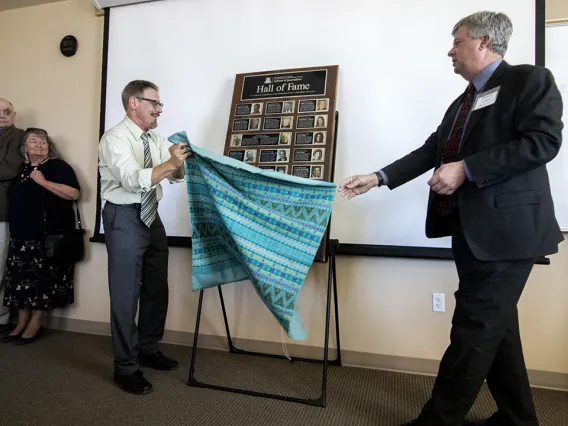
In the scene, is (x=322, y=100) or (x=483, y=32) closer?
(x=483, y=32)

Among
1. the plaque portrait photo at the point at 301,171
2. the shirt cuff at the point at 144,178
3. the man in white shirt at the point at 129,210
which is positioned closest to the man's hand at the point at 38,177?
the man in white shirt at the point at 129,210

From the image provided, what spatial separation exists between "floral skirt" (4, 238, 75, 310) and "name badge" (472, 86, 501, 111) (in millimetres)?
2782

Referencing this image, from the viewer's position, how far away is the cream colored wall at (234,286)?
218 cm

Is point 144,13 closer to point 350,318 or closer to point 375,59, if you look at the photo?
point 375,59

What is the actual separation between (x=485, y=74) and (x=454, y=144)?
11.0 inches

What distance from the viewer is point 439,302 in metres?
2.29

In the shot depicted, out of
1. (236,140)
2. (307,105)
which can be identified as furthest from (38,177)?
(307,105)

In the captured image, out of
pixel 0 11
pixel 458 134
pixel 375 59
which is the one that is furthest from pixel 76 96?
pixel 458 134

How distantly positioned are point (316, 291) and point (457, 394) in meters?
1.14

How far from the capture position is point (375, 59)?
2375mm

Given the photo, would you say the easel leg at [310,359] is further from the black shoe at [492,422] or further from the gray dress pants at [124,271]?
the black shoe at [492,422]

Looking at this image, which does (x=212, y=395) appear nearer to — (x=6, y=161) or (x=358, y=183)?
(x=358, y=183)

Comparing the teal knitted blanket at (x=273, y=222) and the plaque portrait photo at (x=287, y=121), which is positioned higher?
the plaque portrait photo at (x=287, y=121)

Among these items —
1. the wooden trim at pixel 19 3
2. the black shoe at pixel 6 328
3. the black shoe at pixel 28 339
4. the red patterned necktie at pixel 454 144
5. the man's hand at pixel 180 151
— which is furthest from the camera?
the wooden trim at pixel 19 3
